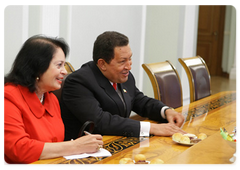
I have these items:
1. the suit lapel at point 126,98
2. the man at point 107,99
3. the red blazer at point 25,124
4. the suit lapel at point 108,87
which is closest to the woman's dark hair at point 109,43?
the man at point 107,99

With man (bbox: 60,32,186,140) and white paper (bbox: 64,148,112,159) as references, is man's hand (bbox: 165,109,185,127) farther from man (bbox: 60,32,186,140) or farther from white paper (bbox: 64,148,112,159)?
white paper (bbox: 64,148,112,159)

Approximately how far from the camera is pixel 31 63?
1786mm

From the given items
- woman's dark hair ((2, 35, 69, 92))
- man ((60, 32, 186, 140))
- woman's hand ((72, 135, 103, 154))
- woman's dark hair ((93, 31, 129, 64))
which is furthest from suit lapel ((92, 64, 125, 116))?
woman's hand ((72, 135, 103, 154))

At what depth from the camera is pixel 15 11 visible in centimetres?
289

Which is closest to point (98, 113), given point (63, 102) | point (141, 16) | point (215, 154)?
point (63, 102)

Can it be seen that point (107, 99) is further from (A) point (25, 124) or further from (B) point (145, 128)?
(A) point (25, 124)

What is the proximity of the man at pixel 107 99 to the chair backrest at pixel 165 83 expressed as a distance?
1.74 feet

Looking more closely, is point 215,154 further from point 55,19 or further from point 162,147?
point 55,19

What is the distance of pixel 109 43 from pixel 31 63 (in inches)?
23.3

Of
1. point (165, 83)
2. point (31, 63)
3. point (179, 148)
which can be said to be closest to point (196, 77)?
point (165, 83)

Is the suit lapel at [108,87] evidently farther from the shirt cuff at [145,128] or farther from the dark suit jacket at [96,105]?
the shirt cuff at [145,128]

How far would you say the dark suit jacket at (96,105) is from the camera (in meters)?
2.04

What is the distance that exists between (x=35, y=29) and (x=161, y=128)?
68.0 inches

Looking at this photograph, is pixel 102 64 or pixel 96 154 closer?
pixel 96 154
